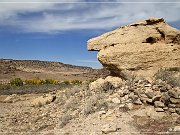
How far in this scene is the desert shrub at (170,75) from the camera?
1574 centimetres

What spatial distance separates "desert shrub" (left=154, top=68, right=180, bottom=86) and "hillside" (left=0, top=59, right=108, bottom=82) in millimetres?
70163

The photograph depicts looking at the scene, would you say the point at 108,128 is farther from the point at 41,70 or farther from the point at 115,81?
the point at 41,70

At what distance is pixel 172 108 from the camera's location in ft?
45.2

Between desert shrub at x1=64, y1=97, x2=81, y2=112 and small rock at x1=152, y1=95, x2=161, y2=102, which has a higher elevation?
small rock at x1=152, y1=95, x2=161, y2=102

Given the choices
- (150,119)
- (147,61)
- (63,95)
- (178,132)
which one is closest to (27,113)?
(63,95)

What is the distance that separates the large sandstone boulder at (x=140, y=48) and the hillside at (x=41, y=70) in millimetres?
68222

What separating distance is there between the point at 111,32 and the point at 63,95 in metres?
4.71

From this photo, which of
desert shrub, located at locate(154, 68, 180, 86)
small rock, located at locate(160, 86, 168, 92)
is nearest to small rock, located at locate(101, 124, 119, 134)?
small rock, located at locate(160, 86, 168, 92)

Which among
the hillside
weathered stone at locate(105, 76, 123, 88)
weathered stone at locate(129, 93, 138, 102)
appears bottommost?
the hillside

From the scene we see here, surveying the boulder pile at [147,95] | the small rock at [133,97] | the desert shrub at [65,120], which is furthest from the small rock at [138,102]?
the desert shrub at [65,120]

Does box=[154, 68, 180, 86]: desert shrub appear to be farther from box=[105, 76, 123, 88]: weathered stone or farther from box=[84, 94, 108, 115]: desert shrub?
box=[84, 94, 108, 115]: desert shrub

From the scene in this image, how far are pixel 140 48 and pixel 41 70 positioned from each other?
95506 millimetres

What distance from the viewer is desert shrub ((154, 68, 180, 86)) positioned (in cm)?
1574

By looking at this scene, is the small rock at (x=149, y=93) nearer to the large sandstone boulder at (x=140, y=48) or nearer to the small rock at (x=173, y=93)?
the small rock at (x=173, y=93)
